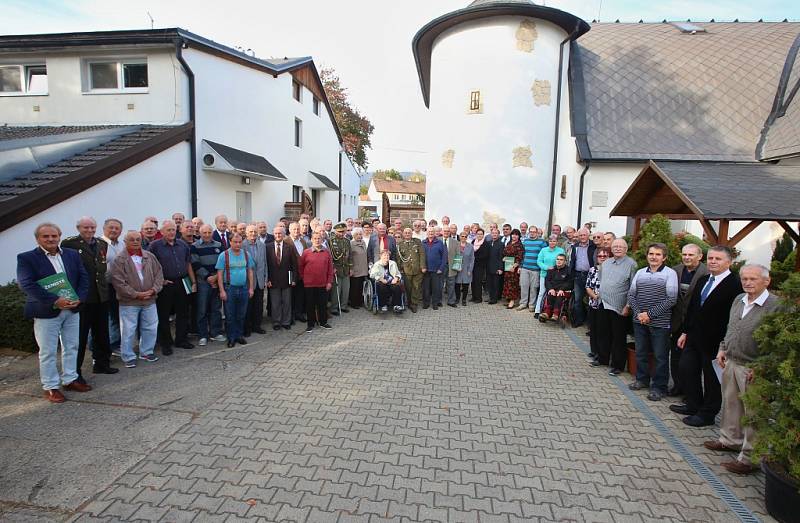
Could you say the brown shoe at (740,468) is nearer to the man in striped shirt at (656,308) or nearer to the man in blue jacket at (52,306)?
the man in striped shirt at (656,308)

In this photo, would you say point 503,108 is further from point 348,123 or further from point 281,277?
point 348,123

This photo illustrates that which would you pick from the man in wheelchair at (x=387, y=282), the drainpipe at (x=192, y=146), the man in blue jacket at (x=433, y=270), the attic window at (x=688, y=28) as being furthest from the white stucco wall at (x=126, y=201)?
the attic window at (x=688, y=28)

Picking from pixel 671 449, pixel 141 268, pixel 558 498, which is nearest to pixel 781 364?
pixel 671 449

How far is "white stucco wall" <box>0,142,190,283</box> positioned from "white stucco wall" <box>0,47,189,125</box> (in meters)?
1.30

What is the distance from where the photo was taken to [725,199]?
5.57 m

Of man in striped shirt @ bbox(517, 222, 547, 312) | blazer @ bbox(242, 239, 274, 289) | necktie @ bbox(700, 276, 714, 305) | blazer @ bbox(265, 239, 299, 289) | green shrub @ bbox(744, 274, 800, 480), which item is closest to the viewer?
green shrub @ bbox(744, 274, 800, 480)

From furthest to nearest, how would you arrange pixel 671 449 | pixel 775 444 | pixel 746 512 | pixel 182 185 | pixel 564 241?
1. pixel 182 185
2. pixel 564 241
3. pixel 671 449
4. pixel 746 512
5. pixel 775 444

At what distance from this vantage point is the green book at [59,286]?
4.46 meters

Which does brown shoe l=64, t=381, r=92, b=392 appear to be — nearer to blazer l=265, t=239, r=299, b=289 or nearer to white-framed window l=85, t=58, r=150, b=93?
blazer l=265, t=239, r=299, b=289

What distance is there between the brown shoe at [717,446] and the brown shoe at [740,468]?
0.28 m

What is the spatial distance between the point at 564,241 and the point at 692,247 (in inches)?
206

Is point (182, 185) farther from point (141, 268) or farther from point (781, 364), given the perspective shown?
point (781, 364)

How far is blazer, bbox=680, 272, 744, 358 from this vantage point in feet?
14.5

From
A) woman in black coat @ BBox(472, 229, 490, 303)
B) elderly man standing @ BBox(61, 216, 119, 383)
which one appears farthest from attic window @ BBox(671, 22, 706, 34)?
elderly man standing @ BBox(61, 216, 119, 383)
